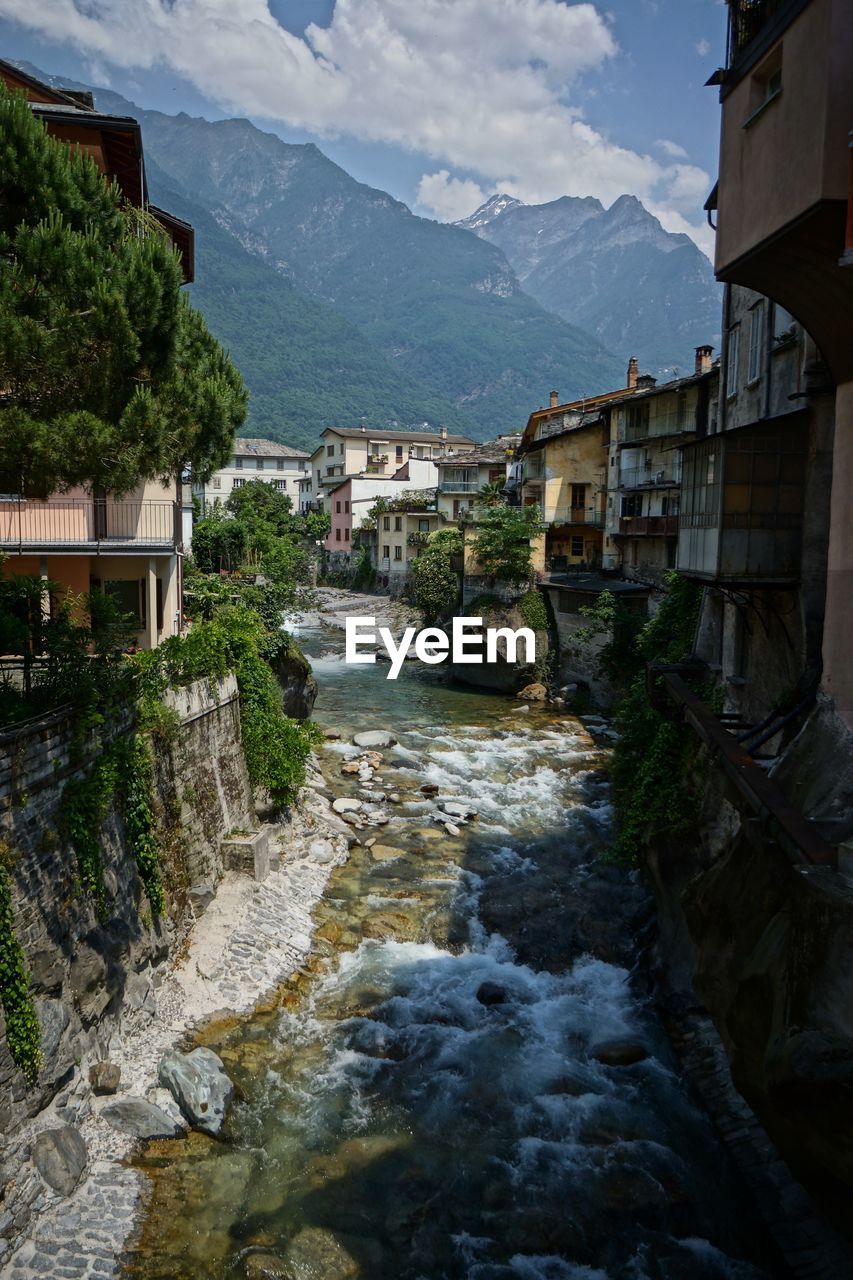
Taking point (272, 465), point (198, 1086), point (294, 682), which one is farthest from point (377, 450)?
point (198, 1086)

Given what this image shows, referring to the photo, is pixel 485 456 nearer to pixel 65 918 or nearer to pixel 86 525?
pixel 86 525

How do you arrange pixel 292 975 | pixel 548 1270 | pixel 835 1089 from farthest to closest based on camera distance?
pixel 292 975, pixel 548 1270, pixel 835 1089

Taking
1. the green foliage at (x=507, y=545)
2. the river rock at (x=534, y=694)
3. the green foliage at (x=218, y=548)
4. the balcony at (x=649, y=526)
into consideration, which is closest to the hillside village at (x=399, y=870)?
the balcony at (x=649, y=526)

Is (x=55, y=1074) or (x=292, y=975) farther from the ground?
(x=55, y=1074)

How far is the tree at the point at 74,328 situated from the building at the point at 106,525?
4420 millimetres

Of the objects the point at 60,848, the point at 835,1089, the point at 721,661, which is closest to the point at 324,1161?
the point at 60,848

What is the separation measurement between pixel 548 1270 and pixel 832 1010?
503 centimetres

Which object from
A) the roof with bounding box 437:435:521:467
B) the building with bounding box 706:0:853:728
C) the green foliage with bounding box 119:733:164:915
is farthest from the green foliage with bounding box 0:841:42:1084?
the roof with bounding box 437:435:521:467

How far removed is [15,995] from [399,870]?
10648 millimetres

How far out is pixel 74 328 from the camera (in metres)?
10.2

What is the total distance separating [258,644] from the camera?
20469 mm

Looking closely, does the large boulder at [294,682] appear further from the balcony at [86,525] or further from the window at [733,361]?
the window at [733,361]

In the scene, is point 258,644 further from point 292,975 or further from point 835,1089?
point 835,1089

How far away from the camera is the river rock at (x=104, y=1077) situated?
10.5 m
